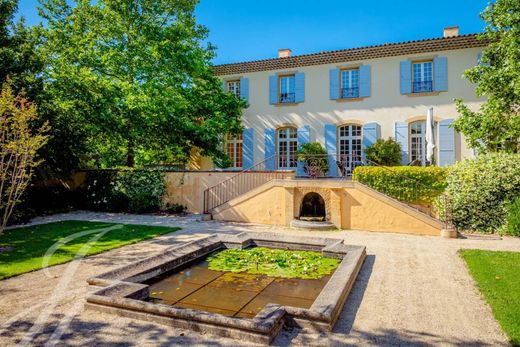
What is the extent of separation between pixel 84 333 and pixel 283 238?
5.18m

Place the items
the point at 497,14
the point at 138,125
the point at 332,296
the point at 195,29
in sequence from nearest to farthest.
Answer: the point at 332,296 → the point at 497,14 → the point at 138,125 → the point at 195,29

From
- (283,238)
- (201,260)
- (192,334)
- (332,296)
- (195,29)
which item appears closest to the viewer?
(192,334)

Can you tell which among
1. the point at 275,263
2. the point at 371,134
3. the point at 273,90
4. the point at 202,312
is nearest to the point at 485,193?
the point at 371,134

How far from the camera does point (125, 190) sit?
1473cm

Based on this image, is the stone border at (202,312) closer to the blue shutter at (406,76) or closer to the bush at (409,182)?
the bush at (409,182)

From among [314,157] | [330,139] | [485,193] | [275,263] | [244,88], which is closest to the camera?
[275,263]

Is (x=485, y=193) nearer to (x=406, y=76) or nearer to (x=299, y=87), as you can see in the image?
(x=406, y=76)

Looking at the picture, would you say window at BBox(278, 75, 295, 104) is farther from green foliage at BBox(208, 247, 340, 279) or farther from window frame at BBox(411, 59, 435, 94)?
green foliage at BBox(208, 247, 340, 279)

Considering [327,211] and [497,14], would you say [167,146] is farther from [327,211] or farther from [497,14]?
[497,14]

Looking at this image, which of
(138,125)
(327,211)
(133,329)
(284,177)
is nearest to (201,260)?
(133,329)

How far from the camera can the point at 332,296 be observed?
453cm

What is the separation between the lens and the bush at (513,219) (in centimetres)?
948

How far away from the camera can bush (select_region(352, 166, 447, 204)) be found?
11422 mm

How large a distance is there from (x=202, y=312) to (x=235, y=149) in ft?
50.4
